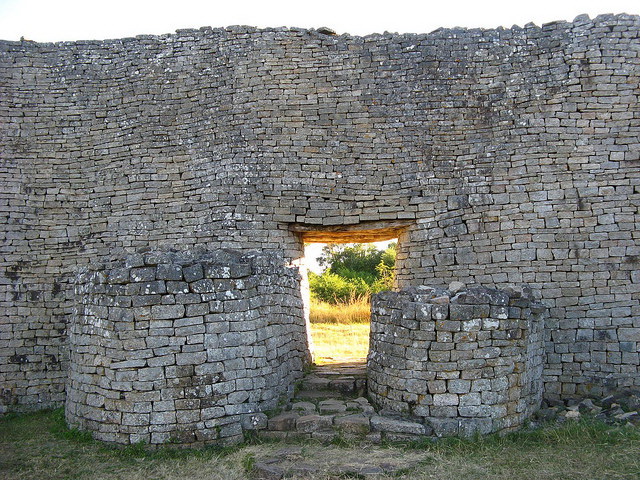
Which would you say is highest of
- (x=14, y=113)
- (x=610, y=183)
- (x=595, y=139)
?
(x=14, y=113)

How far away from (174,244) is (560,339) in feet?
22.5

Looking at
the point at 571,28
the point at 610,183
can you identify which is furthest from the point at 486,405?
the point at 571,28

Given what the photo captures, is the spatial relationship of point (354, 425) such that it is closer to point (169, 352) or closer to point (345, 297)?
point (169, 352)

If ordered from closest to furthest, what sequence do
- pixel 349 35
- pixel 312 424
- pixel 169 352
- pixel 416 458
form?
pixel 416 458 < pixel 169 352 < pixel 312 424 < pixel 349 35

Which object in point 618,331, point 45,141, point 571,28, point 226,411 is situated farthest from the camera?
point 45,141

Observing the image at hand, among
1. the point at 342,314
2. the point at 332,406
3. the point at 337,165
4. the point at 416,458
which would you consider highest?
the point at 337,165

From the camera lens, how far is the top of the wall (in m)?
9.04

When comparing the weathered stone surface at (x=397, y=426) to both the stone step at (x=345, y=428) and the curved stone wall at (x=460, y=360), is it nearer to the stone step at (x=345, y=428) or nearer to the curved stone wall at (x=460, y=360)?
the stone step at (x=345, y=428)

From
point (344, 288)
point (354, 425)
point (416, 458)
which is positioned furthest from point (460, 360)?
point (344, 288)

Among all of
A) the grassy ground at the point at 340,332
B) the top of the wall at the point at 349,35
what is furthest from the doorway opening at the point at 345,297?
the top of the wall at the point at 349,35

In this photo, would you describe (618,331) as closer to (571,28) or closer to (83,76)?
(571,28)

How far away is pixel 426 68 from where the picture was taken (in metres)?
9.52

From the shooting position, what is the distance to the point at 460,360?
658 centimetres

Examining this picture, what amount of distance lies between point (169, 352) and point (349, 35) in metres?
6.69
